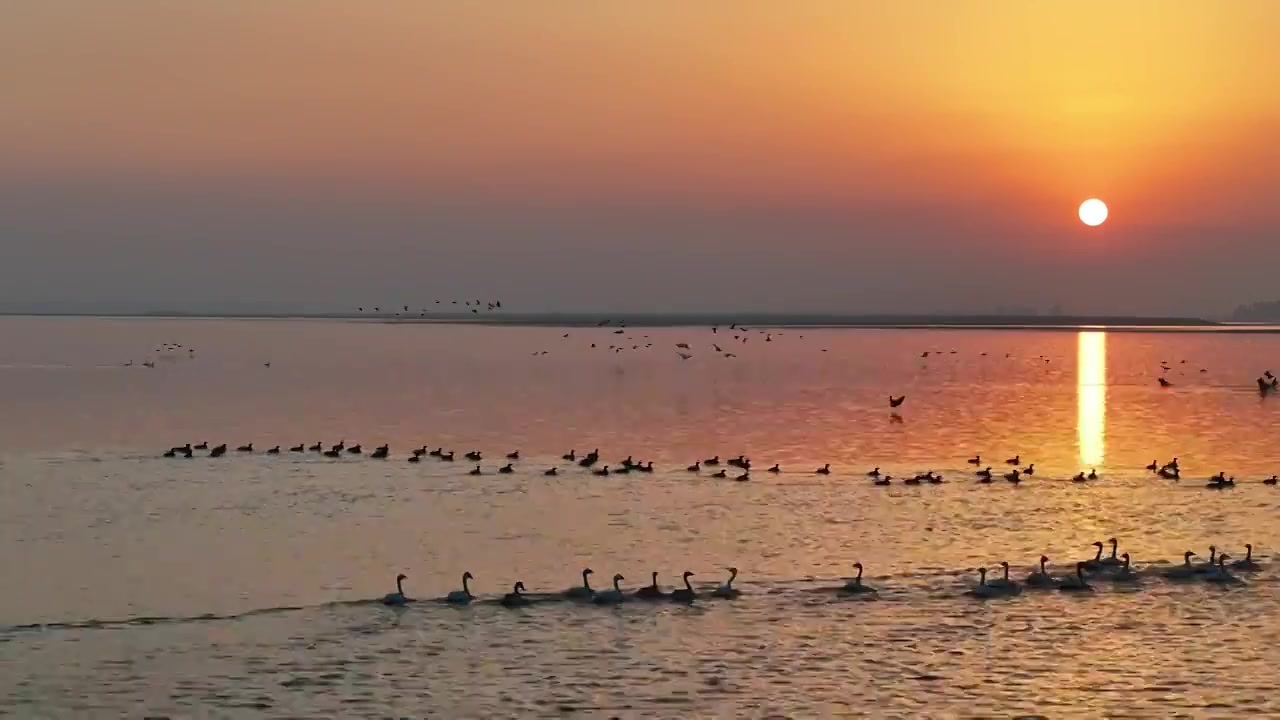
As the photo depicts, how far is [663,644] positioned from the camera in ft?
70.1

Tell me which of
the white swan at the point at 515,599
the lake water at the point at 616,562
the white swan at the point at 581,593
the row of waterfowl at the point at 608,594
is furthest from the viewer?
the white swan at the point at 581,593

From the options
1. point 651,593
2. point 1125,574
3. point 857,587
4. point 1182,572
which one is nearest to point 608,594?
point 651,593

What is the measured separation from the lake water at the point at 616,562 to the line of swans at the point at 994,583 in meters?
0.30

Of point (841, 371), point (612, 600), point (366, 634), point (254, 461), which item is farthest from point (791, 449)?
point (841, 371)

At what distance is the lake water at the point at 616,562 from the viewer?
1892 centimetres

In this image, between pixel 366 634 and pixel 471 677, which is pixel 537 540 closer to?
pixel 366 634

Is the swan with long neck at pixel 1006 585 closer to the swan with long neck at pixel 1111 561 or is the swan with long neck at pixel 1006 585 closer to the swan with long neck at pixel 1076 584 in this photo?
the swan with long neck at pixel 1076 584

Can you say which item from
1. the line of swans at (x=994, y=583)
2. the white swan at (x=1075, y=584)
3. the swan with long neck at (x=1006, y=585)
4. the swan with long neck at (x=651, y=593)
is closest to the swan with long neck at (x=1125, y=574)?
the line of swans at (x=994, y=583)

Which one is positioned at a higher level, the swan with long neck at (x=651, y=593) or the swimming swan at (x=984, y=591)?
the swimming swan at (x=984, y=591)

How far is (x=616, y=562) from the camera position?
27.9 m

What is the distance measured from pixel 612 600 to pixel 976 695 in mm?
7255

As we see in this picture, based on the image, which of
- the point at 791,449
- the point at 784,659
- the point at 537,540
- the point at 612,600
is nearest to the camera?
the point at 784,659

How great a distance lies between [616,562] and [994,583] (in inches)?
280

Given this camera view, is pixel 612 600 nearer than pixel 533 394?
Yes
